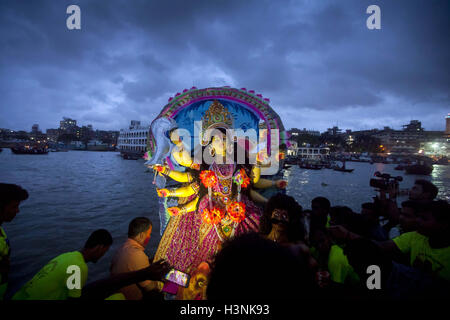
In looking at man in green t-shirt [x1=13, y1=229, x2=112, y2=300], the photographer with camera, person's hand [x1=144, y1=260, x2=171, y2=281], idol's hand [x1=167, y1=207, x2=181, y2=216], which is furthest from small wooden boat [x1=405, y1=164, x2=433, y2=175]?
man in green t-shirt [x1=13, y1=229, x2=112, y2=300]

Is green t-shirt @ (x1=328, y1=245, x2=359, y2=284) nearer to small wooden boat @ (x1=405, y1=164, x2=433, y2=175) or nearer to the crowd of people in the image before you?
the crowd of people

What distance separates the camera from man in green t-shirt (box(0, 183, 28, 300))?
2219 millimetres

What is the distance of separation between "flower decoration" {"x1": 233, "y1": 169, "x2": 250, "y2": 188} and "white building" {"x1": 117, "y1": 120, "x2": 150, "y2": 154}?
70618 mm

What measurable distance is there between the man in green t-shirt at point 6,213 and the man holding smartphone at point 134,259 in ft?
3.53

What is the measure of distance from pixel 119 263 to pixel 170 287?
0.93m

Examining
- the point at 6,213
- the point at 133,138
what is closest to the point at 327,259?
the point at 6,213

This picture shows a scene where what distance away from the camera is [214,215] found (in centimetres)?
331

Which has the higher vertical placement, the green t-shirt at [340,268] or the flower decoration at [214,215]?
the flower decoration at [214,215]

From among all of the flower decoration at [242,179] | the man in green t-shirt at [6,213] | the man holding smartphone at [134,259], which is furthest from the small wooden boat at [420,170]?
the man in green t-shirt at [6,213]

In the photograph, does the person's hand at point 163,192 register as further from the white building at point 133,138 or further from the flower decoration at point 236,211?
the white building at point 133,138

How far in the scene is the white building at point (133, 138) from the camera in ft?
235

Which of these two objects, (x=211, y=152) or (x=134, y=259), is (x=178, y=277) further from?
(x=211, y=152)
